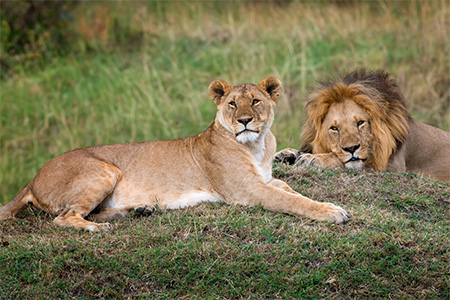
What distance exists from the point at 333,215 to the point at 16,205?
2193 millimetres

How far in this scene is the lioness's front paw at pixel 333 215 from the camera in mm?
3744

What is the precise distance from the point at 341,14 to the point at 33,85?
18.6 ft

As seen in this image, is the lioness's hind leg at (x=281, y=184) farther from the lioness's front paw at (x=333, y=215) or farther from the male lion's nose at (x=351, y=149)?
the male lion's nose at (x=351, y=149)

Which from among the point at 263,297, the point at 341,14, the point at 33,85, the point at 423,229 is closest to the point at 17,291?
the point at 263,297

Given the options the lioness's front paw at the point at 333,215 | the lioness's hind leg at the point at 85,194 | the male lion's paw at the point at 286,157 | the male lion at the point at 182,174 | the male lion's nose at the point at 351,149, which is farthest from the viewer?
the male lion's paw at the point at 286,157

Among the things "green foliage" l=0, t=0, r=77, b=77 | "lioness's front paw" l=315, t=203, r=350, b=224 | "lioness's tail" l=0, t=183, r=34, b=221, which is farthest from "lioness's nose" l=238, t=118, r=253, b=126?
"green foliage" l=0, t=0, r=77, b=77

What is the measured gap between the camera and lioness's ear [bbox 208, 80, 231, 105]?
4.26 meters

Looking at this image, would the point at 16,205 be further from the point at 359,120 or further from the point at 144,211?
the point at 359,120

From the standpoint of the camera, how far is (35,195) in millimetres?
4164

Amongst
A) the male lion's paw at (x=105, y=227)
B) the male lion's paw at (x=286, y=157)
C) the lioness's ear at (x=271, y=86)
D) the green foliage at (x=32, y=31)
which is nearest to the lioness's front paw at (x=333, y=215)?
the lioness's ear at (x=271, y=86)

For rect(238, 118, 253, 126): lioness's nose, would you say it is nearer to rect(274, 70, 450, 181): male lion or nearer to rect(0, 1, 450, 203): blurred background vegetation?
rect(274, 70, 450, 181): male lion

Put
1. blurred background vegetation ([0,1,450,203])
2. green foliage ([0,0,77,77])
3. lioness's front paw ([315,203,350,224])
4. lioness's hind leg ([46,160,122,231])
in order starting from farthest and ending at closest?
green foliage ([0,0,77,77])
blurred background vegetation ([0,1,450,203])
lioness's hind leg ([46,160,122,231])
lioness's front paw ([315,203,350,224])

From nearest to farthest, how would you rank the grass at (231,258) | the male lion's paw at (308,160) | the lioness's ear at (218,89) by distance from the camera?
the grass at (231,258) → the lioness's ear at (218,89) → the male lion's paw at (308,160)

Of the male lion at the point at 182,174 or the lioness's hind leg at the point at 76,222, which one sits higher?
the male lion at the point at 182,174
